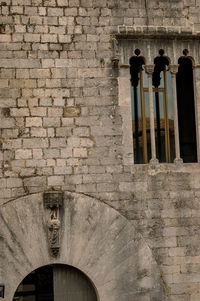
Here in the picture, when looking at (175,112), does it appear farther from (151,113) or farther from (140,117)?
(140,117)

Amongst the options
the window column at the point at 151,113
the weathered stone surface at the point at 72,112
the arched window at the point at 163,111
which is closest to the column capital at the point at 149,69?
the window column at the point at 151,113

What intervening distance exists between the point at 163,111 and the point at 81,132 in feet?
5.08

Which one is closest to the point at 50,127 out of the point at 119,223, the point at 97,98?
the point at 97,98

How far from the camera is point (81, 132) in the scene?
24.9 ft

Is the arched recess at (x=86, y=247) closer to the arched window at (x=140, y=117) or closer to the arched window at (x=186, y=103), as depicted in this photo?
the arched window at (x=140, y=117)

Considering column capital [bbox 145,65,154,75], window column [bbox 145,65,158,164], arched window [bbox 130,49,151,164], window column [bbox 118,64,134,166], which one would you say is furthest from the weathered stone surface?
column capital [bbox 145,65,154,75]

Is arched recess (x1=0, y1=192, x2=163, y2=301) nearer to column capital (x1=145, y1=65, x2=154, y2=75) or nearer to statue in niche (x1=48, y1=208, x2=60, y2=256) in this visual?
statue in niche (x1=48, y1=208, x2=60, y2=256)

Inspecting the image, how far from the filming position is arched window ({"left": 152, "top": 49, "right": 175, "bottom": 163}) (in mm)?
8062

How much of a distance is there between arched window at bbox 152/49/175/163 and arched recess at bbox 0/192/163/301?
1.49 metres

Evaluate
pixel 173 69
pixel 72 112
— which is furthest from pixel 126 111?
pixel 173 69

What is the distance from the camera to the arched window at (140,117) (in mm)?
7949

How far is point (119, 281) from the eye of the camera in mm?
7207

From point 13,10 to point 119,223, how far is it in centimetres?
382

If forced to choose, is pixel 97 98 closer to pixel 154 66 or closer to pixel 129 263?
pixel 154 66
